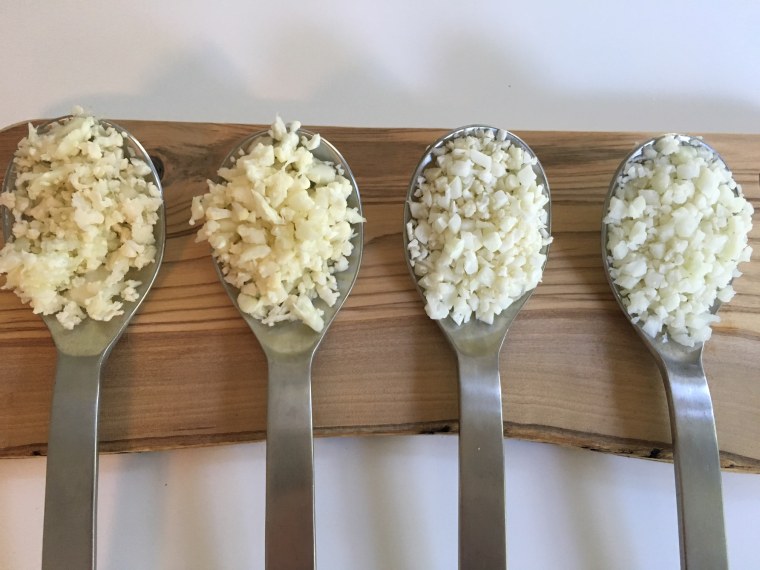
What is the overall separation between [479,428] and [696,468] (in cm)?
27

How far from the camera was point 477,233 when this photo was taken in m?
0.69

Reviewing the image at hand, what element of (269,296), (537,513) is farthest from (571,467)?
(269,296)

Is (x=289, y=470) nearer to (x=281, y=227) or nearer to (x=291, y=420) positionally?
(x=291, y=420)

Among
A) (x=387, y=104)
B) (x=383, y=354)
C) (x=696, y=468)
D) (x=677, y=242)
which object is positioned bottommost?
(x=696, y=468)

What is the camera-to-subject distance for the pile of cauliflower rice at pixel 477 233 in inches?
27.0

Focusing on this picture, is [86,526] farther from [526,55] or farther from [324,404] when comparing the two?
[526,55]

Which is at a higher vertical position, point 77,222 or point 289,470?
point 77,222

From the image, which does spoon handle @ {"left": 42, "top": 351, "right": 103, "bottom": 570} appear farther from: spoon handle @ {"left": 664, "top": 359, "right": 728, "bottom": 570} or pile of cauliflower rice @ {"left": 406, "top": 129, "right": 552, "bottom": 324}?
spoon handle @ {"left": 664, "top": 359, "right": 728, "bottom": 570}

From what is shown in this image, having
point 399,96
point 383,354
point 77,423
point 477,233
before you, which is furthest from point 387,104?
point 77,423

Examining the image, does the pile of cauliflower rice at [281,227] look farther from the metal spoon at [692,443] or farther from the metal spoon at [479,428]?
the metal spoon at [692,443]

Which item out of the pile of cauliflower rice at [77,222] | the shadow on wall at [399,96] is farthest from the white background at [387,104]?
the pile of cauliflower rice at [77,222]

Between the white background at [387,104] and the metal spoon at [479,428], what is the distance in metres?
0.07

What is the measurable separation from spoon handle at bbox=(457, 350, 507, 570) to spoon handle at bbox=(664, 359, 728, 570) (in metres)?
0.22

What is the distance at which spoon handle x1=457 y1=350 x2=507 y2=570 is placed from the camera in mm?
628
